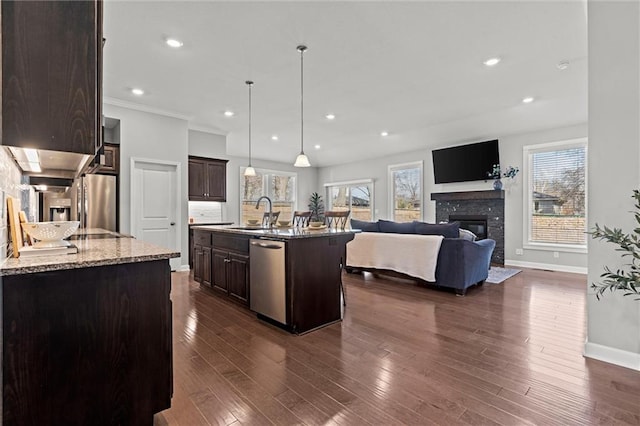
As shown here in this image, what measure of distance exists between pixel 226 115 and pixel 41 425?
17.3 ft

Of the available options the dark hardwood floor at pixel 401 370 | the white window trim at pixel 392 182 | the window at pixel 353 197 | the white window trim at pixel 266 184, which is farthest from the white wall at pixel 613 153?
the white window trim at pixel 266 184

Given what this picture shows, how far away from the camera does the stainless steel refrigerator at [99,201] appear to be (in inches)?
188

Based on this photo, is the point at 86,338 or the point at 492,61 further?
the point at 492,61

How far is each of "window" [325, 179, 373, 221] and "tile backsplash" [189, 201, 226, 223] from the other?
3923 millimetres

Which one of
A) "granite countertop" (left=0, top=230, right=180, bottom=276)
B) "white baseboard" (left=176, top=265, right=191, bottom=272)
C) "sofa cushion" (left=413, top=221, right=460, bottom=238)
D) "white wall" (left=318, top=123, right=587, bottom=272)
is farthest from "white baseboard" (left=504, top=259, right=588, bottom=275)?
"granite countertop" (left=0, top=230, right=180, bottom=276)

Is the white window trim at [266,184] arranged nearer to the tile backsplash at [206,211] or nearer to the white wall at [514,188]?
the tile backsplash at [206,211]

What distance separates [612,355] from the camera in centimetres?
227

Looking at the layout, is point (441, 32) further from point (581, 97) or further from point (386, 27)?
point (581, 97)

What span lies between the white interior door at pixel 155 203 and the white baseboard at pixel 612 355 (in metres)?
5.70

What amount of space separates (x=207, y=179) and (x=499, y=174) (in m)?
6.03

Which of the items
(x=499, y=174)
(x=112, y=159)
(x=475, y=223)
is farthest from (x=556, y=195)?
(x=112, y=159)

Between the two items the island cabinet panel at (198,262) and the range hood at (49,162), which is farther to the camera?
the island cabinet panel at (198,262)

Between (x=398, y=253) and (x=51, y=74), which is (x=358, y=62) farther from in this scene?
(x=51, y=74)

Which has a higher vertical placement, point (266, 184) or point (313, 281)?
point (266, 184)
